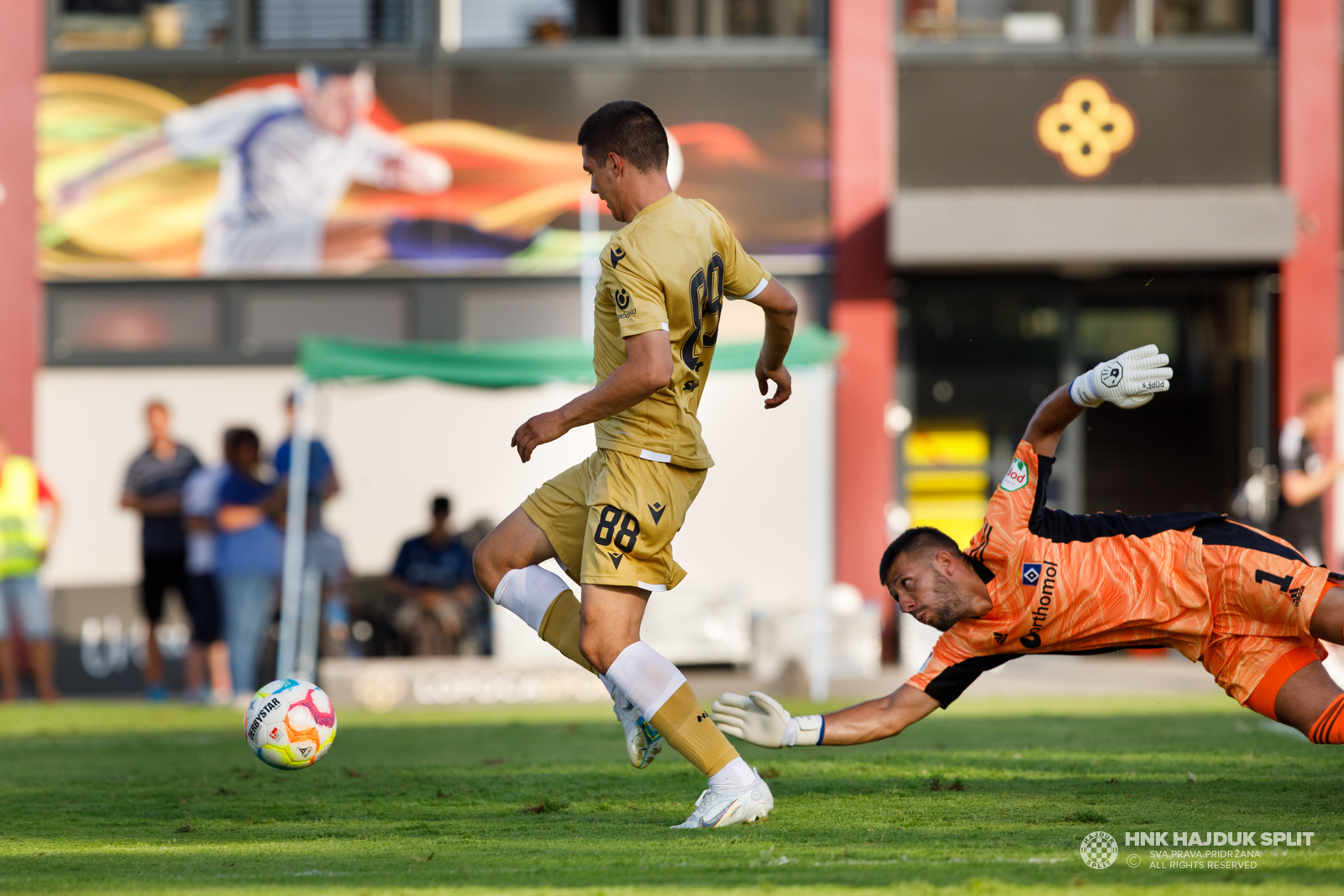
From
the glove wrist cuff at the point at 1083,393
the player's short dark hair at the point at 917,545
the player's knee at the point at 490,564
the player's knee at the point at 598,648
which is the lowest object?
the player's knee at the point at 598,648

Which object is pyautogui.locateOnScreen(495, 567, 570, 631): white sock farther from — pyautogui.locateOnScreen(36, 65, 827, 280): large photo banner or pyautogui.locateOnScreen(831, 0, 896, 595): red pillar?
pyautogui.locateOnScreen(36, 65, 827, 280): large photo banner

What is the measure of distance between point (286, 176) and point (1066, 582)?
10.9m

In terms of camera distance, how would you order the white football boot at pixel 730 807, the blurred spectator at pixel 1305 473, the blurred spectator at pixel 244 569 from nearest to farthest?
the white football boot at pixel 730 807 < the blurred spectator at pixel 1305 473 < the blurred spectator at pixel 244 569

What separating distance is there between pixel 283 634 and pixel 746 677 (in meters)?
3.64

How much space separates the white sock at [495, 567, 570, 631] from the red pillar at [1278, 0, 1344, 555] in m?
10.7

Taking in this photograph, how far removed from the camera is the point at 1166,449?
14438 millimetres

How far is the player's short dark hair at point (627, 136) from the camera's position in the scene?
459cm

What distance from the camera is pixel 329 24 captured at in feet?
46.7

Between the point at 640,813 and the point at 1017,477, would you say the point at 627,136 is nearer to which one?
the point at 1017,477

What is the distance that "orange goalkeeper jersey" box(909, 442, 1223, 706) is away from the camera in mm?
4684

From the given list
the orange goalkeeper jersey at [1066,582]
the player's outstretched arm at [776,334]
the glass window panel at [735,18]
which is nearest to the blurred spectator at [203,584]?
the glass window panel at [735,18]

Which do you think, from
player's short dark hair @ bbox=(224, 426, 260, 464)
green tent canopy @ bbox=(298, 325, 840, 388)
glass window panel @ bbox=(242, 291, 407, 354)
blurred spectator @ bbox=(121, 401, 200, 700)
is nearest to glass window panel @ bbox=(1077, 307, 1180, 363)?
green tent canopy @ bbox=(298, 325, 840, 388)

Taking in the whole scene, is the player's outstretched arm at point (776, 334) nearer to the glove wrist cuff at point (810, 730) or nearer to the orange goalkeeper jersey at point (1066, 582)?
the orange goalkeeper jersey at point (1066, 582)

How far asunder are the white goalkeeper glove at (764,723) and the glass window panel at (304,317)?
1001 cm
